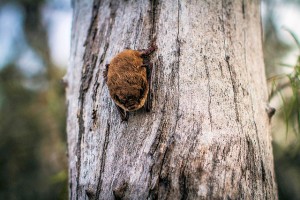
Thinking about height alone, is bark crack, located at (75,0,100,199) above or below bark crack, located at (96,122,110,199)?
above

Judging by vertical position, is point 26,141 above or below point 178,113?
below

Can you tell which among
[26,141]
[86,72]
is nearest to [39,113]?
[26,141]

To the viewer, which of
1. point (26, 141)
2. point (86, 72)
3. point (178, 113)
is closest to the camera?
point (178, 113)

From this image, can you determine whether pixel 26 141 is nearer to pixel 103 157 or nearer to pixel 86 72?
pixel 86 72

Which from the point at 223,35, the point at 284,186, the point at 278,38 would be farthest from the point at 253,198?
the point at 278,38

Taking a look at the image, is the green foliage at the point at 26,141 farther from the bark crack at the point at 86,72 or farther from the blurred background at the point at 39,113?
the bark crack at the point at 86,72

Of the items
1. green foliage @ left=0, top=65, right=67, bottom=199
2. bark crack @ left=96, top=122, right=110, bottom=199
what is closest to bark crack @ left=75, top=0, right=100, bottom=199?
bark crack @ left=96, top=122, right=110, bottom=199

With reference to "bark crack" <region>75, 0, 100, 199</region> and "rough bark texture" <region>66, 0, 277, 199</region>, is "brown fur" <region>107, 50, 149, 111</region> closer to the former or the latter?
"rough bark texture" <region>66, 0, 277, 199</region>

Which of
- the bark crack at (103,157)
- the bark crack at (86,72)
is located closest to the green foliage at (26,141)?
the bark crack at (86,72)
